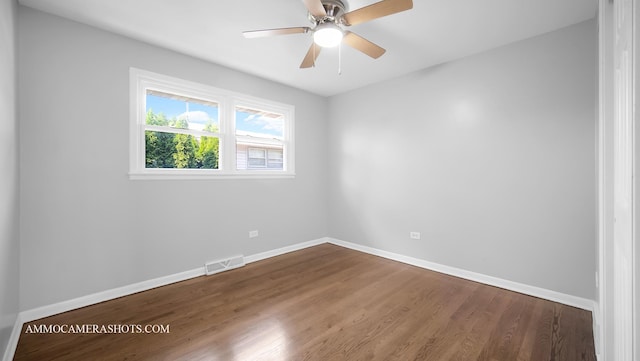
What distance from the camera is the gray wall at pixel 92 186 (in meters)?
2.30

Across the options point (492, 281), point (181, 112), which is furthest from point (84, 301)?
point (492, 281)

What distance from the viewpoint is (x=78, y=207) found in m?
2.51

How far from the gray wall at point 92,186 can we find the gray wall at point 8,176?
0.21 meters

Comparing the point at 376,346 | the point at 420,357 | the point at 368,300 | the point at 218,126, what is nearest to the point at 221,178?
the point at 218,126

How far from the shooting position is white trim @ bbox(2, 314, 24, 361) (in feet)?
→ 5.70

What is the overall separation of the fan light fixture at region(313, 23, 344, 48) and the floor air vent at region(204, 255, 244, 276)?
292 centimetres

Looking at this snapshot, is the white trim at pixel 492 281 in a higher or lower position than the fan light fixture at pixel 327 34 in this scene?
lower

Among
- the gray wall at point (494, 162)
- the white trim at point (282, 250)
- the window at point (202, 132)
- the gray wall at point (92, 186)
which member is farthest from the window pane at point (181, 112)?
the gray wall at point (494, 162)

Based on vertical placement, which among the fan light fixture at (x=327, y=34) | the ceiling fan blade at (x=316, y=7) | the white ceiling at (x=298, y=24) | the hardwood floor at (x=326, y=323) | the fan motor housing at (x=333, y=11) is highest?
the white ceiling at (x=298, y=24)

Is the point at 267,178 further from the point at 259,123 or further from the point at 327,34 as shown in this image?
Result: the point at 327,34

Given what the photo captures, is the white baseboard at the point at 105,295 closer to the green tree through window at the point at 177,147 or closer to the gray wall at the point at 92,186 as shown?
the gray wall at the point at 92,186

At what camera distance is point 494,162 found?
302cm

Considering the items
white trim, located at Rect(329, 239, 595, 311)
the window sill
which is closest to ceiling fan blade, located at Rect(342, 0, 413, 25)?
the window sill

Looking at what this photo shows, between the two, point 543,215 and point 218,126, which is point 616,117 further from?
point 218,126
